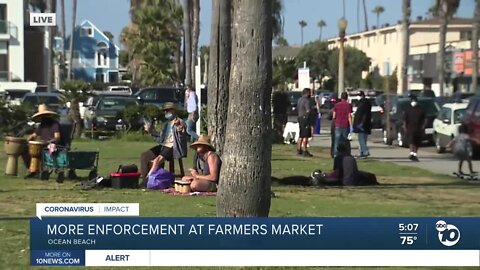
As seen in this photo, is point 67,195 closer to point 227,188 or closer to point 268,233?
point 227,188

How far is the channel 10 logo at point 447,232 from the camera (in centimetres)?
742

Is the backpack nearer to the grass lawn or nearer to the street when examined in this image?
the grass lawn

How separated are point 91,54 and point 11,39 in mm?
17562

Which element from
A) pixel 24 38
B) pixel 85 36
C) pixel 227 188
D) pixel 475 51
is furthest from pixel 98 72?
pixel 227 188

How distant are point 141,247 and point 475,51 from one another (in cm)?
3932

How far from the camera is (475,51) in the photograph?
44.3 metres

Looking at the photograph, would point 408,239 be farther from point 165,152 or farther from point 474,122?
point 474,122

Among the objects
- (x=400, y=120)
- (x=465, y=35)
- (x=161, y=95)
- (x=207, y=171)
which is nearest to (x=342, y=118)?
(x=400, y=120)

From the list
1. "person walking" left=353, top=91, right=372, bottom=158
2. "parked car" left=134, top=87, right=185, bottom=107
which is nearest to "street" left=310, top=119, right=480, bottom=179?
"person walking" left=353, top=91, right=372, bottom=158

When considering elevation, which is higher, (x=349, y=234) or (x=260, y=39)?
(x=260, y=39)

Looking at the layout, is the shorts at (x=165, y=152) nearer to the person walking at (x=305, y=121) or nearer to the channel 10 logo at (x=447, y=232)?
the person walking at (x=305, y=121)

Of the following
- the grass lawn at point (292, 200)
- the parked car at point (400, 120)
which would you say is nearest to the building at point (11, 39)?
the parked car at point (400, 120)

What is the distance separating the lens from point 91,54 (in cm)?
7738

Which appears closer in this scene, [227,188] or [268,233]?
[268,233]
